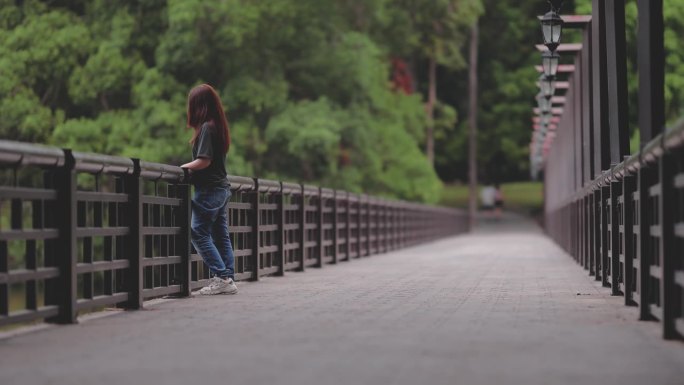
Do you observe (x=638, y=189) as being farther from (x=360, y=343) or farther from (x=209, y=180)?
(x=209, y=180)

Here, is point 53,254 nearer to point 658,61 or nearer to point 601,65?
point 658,61

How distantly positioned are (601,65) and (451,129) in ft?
179

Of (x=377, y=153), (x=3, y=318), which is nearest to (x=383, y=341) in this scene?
(x=3, y=318)

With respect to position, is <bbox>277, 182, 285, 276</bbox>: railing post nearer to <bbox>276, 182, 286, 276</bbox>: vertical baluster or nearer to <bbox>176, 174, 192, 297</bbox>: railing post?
<bbox>276, 182, 286, 276</bbox>: vertical baluster

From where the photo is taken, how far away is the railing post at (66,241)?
8.77 meters

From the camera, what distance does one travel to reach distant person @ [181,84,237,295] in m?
11.6

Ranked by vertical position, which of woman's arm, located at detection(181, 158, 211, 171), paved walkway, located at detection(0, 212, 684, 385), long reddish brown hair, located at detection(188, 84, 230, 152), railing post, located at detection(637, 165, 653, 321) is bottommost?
paved walkway, located at detection(0, 212, 684, 385)

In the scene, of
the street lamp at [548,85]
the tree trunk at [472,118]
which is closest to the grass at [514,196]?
the tree trunk at [472,118]

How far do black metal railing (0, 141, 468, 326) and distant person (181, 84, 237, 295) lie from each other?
0.42ft

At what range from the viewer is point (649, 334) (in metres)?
8.12

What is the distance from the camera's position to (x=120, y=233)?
33.1ft

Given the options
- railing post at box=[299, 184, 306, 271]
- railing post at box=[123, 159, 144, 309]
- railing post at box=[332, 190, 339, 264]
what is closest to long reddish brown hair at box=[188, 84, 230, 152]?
railing post at box=[123, 159, 144, 309]

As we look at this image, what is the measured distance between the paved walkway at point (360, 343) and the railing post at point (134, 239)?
0.30m

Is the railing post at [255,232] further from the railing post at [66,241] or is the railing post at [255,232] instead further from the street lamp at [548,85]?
the street lamp at [548,85]
